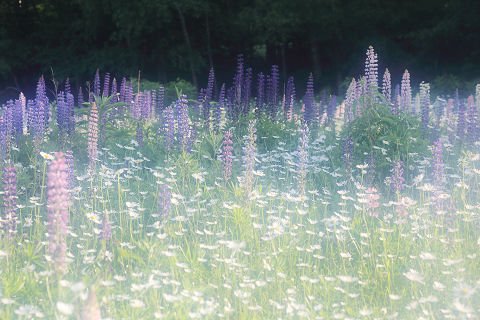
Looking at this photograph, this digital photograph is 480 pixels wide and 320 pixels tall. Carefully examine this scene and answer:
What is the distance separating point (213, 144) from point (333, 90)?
16.1 meters

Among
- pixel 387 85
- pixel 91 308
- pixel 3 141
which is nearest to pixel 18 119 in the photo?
pixel 3 141

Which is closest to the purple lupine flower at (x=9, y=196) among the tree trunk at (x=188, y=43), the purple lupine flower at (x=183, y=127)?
the purple lupine flower at (x=183, y=127)

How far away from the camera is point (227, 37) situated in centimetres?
2650

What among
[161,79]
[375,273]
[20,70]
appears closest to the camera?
[375,273]

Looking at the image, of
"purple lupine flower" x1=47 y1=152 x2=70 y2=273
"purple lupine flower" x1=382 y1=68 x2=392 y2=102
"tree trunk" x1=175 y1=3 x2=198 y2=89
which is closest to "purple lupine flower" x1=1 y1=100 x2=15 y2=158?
"purple lupine flower" x1=47 y1=152 x2=70 y2=273

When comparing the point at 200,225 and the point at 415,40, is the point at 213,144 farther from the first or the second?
the point at 415,40

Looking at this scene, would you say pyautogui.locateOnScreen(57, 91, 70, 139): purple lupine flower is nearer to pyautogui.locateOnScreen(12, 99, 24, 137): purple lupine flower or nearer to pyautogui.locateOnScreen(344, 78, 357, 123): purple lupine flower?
pyautogui.locateOnScreen(12, 99, 24, 137): purple lupine flower

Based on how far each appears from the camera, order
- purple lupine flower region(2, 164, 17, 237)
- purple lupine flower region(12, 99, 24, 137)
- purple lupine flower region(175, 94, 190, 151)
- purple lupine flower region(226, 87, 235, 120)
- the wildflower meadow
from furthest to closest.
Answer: purple lupine flower region(226, 87, 235, 120) → purple lupine flower region(12, 99, 24, 137) → purple lupine flower region(175, 94, 190, 151) → purple lupine flower region(2, 164, 17, 237) → the wildflower meadow

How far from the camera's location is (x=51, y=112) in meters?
9.46

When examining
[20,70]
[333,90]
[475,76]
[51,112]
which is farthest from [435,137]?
[20,70]

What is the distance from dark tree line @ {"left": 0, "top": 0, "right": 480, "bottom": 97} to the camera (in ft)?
75.6

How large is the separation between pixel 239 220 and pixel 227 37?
70.4 ft

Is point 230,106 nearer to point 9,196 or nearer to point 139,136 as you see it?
point 139,136

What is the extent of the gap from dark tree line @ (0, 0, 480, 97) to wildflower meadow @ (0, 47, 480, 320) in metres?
14.2
